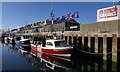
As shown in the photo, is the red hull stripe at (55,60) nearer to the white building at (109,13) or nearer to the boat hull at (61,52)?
the boat hull at (61,52)

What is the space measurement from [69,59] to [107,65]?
7143mm

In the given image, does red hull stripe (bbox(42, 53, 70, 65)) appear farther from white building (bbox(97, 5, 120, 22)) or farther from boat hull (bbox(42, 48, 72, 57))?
white building (bbox(97, 5, 120, 22))

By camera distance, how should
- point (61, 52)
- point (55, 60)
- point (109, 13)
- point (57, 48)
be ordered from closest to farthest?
point (55, 60), point (61, 52), point (57, 48), point (109, 13)

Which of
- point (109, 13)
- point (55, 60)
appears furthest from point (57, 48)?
point (109, 13)

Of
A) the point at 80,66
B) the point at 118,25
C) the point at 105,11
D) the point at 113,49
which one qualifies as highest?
the point at 105,11

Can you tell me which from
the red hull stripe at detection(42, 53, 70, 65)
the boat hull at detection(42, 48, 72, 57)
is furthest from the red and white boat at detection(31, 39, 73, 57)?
the red hull stripe at detection(42, 53, 70, 65)

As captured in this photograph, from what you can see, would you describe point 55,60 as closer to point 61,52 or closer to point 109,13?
A: point 61,52

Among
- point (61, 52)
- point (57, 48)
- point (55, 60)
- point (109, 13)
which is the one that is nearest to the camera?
point (55, 60)

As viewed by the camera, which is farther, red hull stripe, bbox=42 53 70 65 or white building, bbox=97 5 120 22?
white building, bbox=97 5 120 22

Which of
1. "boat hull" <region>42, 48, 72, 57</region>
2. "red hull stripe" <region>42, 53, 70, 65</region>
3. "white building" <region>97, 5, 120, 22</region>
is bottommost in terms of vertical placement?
"red hull stripe" <region>42, 53, 70, 65</region>

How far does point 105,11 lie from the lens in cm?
3412

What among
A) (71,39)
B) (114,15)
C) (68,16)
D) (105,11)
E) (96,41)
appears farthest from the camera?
(68,16)

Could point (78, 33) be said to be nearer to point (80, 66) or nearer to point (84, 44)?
point (84, 44)

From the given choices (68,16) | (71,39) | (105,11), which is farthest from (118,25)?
(68,16)
